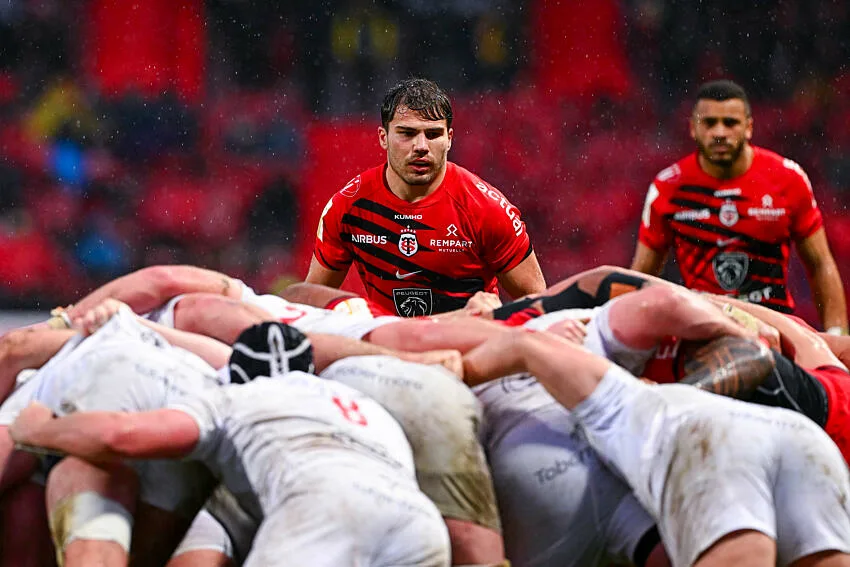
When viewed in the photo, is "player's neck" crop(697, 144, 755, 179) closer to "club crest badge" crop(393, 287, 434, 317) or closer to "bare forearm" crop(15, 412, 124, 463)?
"club crest badge" crop(393, 287, 434, 317)

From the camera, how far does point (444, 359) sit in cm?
319

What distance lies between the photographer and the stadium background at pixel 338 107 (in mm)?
7805

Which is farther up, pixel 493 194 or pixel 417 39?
pixel 417 39

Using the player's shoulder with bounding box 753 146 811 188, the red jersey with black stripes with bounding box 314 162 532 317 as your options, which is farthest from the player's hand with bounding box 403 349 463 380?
the player's shoulder with bounding box 753 146 811 188

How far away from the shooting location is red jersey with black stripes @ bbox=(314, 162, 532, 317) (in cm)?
484

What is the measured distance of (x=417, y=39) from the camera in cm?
802

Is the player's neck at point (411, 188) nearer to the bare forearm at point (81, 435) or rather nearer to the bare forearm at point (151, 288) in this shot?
the bare forearm at point (151, 288)

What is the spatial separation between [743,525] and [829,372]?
1.09 m

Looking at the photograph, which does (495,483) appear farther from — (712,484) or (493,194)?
(493,194)

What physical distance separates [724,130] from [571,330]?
2.74 m

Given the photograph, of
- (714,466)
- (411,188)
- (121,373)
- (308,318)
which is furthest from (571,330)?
(411,188)

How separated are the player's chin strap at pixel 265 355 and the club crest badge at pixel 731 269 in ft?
10.3

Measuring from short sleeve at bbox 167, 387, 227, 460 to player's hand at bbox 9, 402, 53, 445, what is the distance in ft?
0.90

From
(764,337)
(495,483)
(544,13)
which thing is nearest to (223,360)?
(495,483)
